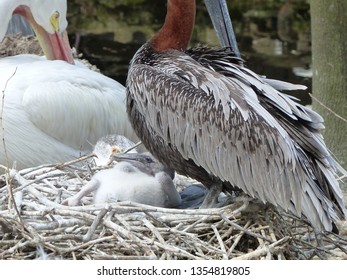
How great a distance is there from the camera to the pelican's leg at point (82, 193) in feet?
18.5

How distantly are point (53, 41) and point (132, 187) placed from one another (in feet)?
7.81

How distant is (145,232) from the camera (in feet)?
17.5

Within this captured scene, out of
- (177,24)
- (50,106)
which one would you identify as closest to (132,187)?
(177,24)

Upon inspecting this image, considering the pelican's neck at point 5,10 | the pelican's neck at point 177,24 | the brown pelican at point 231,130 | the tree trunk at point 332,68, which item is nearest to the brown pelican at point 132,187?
the brown pelican at point 231,130

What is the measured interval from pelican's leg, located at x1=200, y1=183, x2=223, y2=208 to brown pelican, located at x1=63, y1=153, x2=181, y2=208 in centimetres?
19

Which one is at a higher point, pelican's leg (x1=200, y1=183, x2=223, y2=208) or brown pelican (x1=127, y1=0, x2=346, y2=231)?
brown pelican (x1=127, y1=0, x2=346, y2=231)

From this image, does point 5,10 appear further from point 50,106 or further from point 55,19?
point 50,106

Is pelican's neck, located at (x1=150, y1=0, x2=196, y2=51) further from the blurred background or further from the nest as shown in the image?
the blurred background

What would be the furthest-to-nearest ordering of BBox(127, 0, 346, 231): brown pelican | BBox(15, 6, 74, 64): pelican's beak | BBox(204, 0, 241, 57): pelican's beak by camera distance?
BBox(15, 6, 74, 64): pelican's beak < BBox(204, 0, 241, 57): pelican's beak < BBox(127, 0, 346, 231): brown pelican

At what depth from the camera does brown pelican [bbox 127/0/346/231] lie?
5398 mm

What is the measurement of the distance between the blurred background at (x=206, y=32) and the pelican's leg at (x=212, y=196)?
22.4 feet

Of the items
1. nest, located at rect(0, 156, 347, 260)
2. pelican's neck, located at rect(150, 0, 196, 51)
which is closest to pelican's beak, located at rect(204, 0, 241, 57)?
pelican's neck, located at rect(150, 0, 196, 51)

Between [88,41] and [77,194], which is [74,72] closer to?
[77,194]

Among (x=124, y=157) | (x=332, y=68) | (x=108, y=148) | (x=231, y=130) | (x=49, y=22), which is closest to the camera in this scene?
(x=231, y=130)
